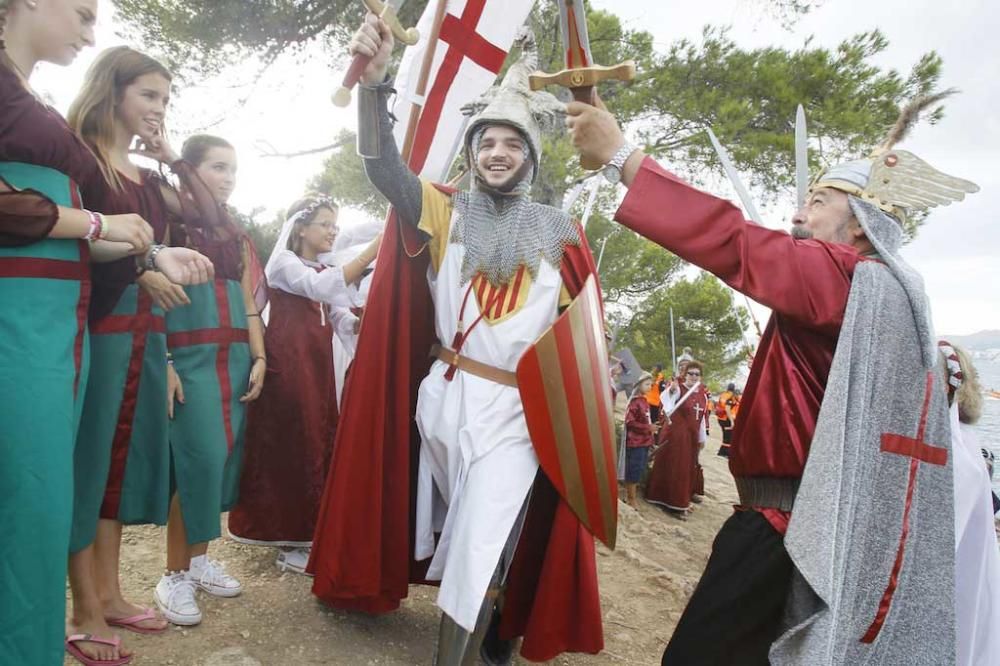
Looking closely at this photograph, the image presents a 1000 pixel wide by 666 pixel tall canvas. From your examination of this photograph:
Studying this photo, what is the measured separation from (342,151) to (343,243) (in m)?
8.26

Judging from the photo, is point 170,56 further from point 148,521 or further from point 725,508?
point 725,508

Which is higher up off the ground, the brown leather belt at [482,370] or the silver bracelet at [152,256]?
the silver bracelet at [152,256]

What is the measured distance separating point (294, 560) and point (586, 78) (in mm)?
2417

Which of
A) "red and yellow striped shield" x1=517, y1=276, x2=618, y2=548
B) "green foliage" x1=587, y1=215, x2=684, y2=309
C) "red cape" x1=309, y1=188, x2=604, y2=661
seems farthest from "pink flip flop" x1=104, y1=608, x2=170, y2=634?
"green foliage" x1=587, y1=215, x2=684, y2=309

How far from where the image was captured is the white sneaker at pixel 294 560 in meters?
2.78

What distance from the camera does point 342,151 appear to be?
36.3ft

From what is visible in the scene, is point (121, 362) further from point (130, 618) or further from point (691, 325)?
point (691, 325)

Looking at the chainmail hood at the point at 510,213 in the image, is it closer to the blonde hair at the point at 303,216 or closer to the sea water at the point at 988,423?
the blonde hair at the point at 303,216

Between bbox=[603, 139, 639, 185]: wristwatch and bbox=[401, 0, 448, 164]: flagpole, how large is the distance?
3.33 ft

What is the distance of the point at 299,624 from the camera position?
232cm

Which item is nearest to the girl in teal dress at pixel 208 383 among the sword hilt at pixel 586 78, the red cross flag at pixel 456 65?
the red cross flag at pixel 456 65

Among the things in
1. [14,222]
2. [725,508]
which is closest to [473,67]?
[14,222]

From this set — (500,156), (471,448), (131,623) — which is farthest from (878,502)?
(131,623)

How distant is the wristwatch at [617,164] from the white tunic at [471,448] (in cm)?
76
